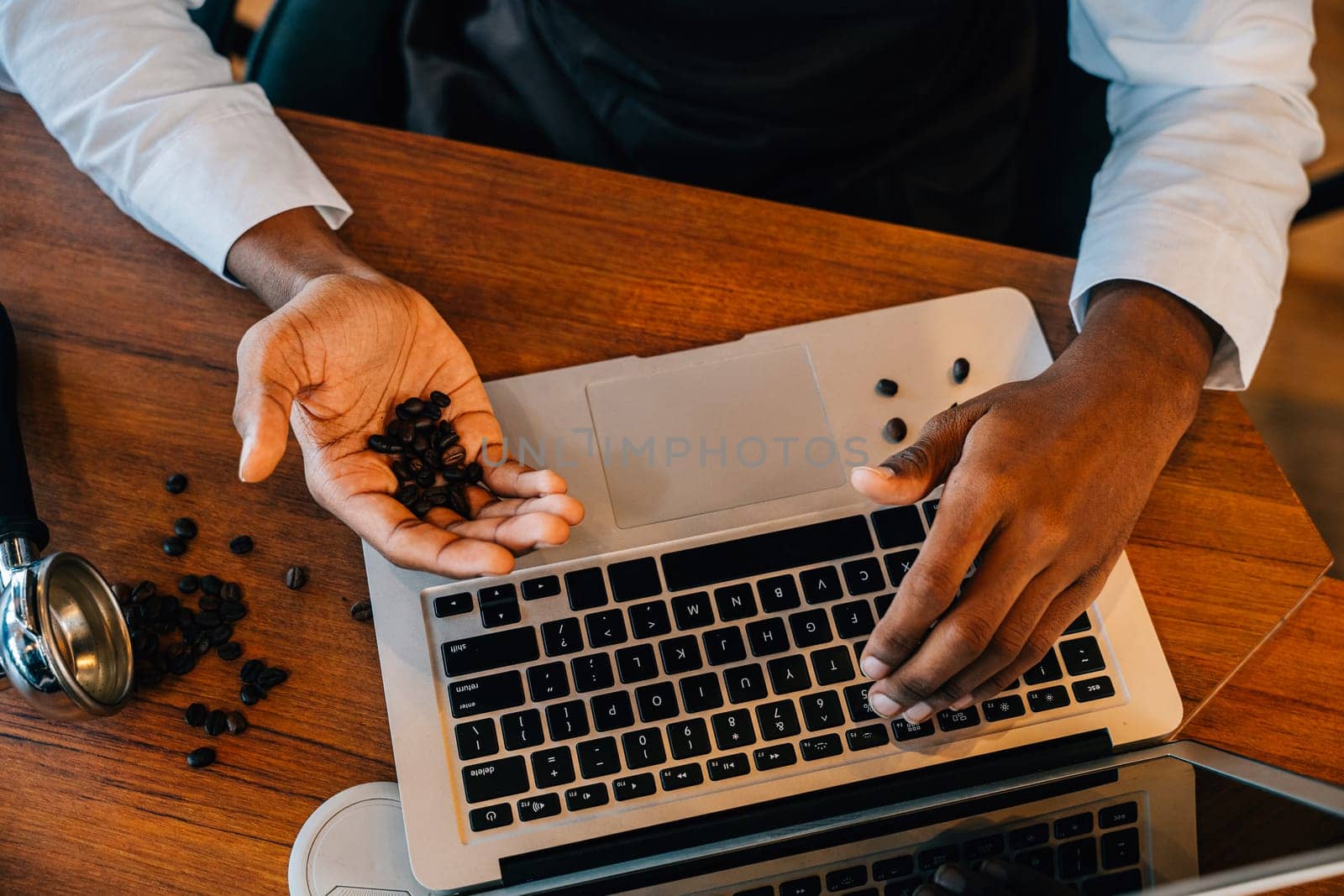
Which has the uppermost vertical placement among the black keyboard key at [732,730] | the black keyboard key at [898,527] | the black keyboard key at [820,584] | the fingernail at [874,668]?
the black keyboard key at [898,527]

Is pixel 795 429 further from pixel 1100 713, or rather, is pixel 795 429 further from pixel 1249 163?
pixel 1249 163

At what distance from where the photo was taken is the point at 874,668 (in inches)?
26.9

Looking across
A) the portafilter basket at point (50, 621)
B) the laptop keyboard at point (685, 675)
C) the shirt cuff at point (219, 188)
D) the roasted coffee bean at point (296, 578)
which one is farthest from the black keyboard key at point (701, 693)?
the shirt cuff at point (219, 188)

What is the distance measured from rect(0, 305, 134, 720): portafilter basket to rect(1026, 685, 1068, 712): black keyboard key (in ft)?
2.43

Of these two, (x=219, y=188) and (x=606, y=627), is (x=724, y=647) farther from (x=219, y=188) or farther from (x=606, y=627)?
(x=219, y=188)

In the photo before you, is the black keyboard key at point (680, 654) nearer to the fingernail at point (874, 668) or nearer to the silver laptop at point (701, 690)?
the silver laptop at point (701, 690)

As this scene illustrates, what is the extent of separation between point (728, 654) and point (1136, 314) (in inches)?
19.1

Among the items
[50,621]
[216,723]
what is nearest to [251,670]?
[216,723]

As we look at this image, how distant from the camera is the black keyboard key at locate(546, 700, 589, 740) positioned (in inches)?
28.8

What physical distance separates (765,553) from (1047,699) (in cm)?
26

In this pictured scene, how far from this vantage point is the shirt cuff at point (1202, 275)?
0.83 meters

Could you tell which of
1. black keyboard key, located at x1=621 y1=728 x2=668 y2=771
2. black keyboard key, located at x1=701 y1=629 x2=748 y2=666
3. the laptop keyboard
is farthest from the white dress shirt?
black keyboard key, located at x1=621 y1=728 x2=668 y2=771

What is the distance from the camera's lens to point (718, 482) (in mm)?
818

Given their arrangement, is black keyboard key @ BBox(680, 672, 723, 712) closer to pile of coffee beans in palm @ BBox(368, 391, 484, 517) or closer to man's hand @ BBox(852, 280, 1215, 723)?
man's hand @ BBox(852, 280, 1215, 723)
